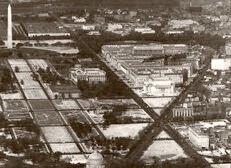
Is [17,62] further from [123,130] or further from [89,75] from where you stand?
[123,130]

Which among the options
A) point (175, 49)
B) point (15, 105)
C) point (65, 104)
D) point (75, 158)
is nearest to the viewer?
point (75, 158)

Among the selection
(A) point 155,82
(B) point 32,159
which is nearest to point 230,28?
(A) point 155,82

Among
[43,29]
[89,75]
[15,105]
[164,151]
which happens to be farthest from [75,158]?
[43,29]

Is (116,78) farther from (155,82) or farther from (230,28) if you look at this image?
(230,28)

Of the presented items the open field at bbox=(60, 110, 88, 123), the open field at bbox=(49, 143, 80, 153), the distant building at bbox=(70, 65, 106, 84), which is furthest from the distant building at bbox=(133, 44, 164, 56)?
the open field at bbox=(49, 143, 80, 153)

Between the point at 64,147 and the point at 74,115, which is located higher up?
the point at 64,147

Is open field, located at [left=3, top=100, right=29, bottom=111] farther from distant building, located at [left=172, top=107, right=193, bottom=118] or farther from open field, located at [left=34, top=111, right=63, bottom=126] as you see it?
distant building, located at [left=172, top=107, right=193, bottom=118]
